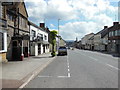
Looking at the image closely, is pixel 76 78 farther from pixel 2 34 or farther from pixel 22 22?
pixel 22 22

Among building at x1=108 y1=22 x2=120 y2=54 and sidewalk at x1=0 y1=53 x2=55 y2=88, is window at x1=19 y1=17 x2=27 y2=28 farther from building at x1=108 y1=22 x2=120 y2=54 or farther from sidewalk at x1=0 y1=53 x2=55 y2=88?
building at x1=108 y1=22 x2=120 y2=54

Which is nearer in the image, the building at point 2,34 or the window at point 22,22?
the building at point 2,34

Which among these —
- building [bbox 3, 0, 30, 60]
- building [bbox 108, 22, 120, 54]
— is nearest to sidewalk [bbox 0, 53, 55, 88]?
building [bbox 3, 0, 30, 60]

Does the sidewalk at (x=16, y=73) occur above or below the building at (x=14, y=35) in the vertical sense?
below

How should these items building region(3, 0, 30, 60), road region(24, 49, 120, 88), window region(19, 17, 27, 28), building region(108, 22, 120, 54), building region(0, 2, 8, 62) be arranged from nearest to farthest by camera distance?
road region(24, 49, 120, 88), building region(0, 2, 8, 62), building region(3, 0, 30, 60), window region(19, 17, 27, 28), building region(108, 22, 120, 54)

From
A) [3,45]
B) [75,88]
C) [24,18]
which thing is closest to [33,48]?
[24,18]

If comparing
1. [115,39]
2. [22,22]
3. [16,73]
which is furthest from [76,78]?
[115,39]

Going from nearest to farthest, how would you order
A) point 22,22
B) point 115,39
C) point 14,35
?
1. point 14,35
2. point 22,22
3. point 115,39

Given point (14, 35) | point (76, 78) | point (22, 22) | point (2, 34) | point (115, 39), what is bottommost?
point (76, 78)

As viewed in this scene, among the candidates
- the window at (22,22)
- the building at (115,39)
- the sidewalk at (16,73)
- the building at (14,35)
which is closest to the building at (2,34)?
the sidewalk at (16,73)

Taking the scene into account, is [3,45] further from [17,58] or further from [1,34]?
[17,58]

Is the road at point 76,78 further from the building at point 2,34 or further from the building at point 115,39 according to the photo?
the building at point 115,39

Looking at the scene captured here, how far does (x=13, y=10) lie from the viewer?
21250mm

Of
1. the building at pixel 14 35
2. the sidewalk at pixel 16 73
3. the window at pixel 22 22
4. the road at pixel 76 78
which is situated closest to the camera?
the road at pixel 76 78
